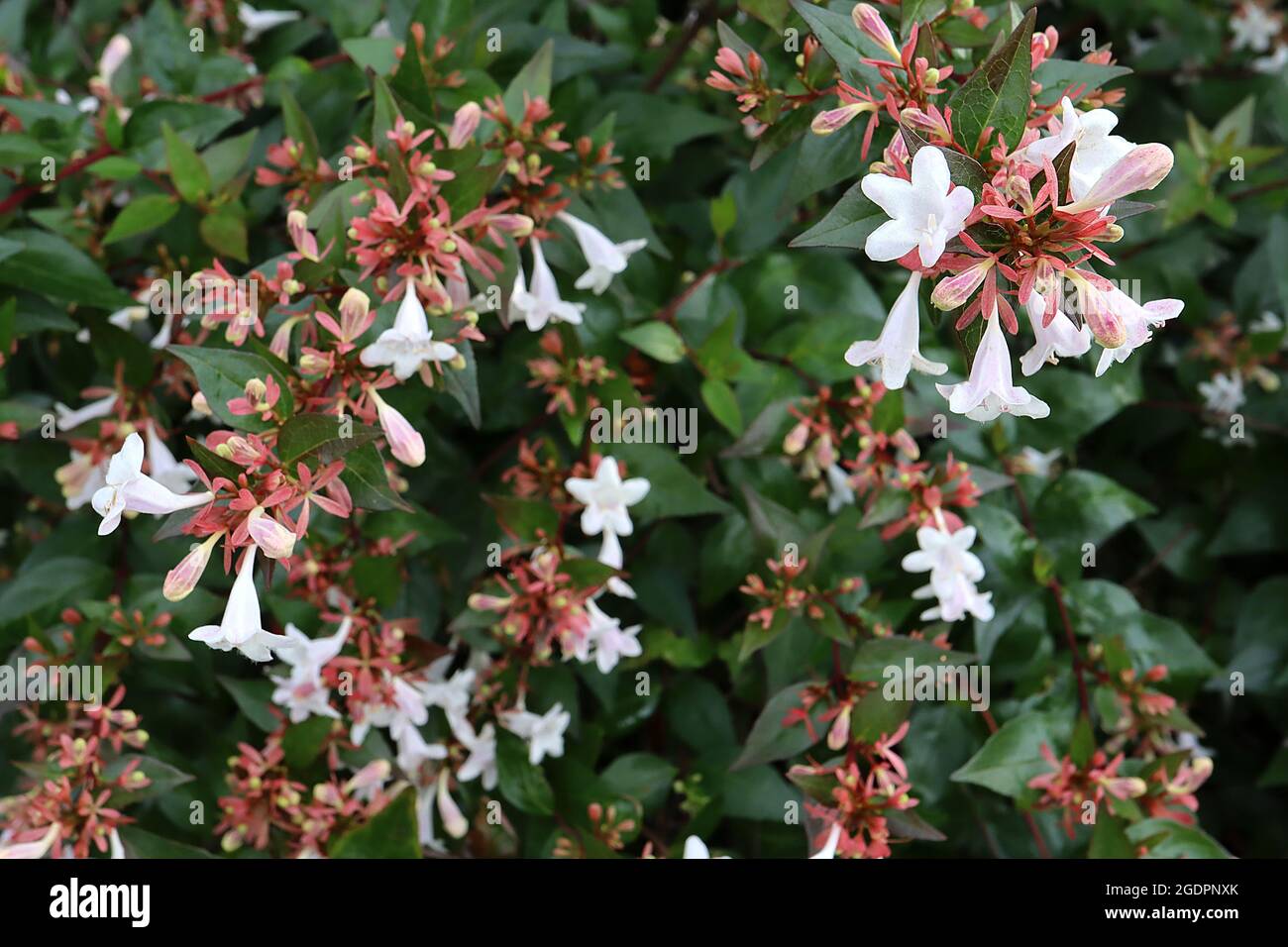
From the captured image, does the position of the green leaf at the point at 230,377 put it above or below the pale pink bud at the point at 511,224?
below

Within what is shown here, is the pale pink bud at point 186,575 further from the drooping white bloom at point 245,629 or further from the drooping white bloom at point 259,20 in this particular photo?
the drooping white bloom at point 259,20

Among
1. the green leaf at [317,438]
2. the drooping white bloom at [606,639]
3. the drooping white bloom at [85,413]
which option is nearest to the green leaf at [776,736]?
the drooping white bloom at [606,639]

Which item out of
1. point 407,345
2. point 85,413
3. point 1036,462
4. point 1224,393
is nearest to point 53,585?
point 85,413

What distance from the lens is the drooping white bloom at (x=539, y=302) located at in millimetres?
1646

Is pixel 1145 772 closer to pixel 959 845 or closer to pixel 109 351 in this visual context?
pixel 959 845

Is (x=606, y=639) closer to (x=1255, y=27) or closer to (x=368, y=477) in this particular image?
(x=368, y=477)

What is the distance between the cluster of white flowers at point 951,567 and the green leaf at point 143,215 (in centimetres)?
149

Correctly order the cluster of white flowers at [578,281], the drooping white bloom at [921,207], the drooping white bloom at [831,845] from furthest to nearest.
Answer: the cluster of white flowers at [578,281], the drooping white bloom at [831,845], the drooping white bloom at [921,207]

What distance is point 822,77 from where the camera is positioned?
157 centimetres

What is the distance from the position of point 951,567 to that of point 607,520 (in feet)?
2.02

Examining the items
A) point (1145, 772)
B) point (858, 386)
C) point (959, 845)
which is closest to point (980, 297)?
point (858, 386)

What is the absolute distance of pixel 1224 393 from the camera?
237 cm

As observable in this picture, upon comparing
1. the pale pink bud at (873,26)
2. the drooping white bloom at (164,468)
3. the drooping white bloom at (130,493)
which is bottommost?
the drooping white bloom at (130,493)

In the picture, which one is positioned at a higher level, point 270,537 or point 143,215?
point 143,215
